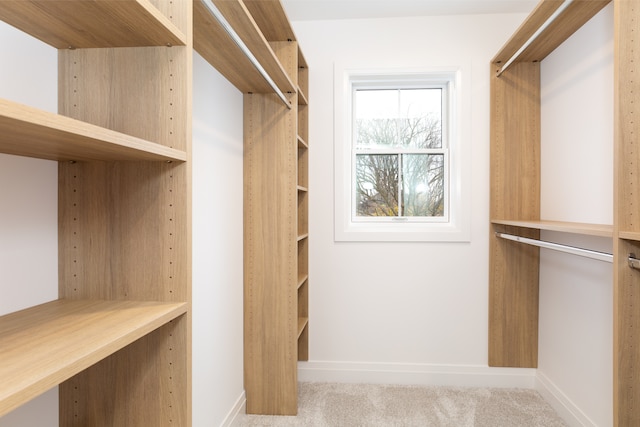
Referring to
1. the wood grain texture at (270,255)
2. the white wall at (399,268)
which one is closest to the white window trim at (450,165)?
the white wall at (399,268)

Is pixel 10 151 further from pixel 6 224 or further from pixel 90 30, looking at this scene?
pixel 90 30

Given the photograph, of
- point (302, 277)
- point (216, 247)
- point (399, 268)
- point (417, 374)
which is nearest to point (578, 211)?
point (399, 268)

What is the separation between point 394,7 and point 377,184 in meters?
1.22

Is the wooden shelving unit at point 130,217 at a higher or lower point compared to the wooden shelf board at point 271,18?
lower

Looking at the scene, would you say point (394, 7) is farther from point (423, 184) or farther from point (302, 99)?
point (423, 184)

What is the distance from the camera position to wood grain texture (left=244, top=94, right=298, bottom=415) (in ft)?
7.19

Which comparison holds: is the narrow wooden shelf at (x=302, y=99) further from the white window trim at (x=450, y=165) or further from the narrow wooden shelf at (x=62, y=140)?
the narrow wooden shelf at (x=62, y=140)

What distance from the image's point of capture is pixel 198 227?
1.65 metres

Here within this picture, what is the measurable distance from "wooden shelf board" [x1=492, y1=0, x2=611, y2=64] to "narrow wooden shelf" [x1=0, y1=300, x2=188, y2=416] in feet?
6.96

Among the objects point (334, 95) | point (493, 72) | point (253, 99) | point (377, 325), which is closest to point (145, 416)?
point (253, 99)

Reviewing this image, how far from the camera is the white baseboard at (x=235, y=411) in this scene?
1.96 m

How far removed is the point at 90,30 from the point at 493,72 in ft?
8.18

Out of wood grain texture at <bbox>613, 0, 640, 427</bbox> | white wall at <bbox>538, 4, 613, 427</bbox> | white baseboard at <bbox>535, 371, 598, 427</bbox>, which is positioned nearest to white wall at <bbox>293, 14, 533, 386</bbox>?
white baseboard at <bbox>535, 371, 598, 427</bbox>

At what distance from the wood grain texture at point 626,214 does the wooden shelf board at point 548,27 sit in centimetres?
52
